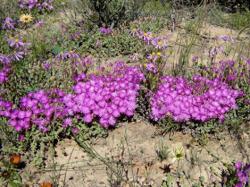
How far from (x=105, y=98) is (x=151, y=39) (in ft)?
5.77

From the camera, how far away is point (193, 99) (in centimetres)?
442

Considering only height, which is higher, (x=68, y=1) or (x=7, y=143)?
(x=68, y=1)

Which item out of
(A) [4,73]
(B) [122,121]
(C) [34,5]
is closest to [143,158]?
(B) [122,121]

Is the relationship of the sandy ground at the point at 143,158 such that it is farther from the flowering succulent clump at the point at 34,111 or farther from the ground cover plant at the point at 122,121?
the flowering succulent clump at the point at 34,111

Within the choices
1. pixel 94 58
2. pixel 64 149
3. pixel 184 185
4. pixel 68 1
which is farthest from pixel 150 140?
pixel 68 1

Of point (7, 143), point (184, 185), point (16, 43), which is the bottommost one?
point (184, 185)

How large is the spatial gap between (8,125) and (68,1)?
4530mm

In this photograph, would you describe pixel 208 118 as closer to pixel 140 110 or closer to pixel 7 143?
pixel 140 110

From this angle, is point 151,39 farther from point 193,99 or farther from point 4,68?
point 4,68

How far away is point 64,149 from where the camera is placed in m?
4.16

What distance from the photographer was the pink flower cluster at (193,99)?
4289 millimetres

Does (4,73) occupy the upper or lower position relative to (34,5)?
lower

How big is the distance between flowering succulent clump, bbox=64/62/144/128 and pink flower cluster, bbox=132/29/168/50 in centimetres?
93

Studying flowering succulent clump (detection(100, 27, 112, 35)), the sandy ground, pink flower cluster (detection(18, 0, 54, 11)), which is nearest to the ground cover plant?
the sandy ground
